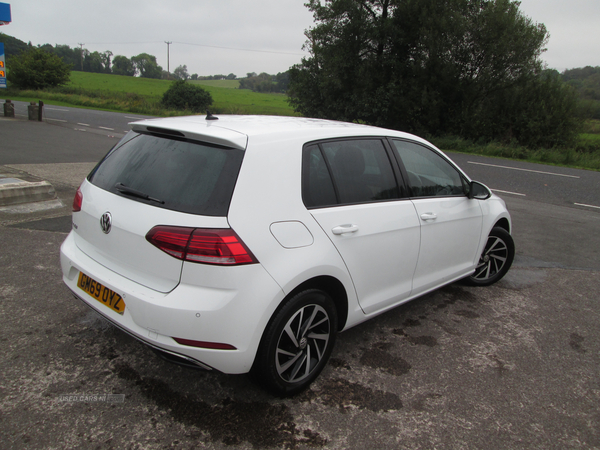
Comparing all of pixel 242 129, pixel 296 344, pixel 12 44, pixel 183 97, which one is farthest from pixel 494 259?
pixel 12 44

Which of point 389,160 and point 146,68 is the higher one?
point 146,68

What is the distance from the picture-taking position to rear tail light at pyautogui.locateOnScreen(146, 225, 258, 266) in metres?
2.17

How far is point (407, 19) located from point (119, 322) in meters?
24.9

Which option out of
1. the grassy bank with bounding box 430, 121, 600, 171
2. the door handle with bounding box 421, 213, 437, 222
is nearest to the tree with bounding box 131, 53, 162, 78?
the grassy bank with bounding box 430, 121, 600, 171

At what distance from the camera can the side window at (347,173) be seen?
8.75 feet

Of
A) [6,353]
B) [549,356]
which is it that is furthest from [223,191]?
[549,356]

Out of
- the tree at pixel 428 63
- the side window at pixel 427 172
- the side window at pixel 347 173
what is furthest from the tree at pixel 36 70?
the side window at pixel 347 173

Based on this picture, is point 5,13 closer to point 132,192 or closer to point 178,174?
point 132,192

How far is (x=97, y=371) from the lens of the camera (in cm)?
275

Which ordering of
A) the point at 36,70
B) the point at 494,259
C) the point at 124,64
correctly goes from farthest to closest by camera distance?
the point at 124,64 < the point at 36,70 < the point at 494,259

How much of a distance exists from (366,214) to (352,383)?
3.61 feet

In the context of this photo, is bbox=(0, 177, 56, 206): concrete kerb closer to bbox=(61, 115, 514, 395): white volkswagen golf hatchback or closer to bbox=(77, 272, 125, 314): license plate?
bbox=(61, 115, 514, 395): white volkswagen golf hatchback

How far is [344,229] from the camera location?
8.80 feet

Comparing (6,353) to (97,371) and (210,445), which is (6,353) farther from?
(210,445)
